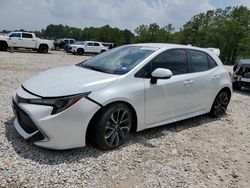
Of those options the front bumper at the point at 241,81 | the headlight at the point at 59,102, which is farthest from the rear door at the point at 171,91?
the front bumper at the point at 241,81

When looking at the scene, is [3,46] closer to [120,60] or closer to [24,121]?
[120,60]

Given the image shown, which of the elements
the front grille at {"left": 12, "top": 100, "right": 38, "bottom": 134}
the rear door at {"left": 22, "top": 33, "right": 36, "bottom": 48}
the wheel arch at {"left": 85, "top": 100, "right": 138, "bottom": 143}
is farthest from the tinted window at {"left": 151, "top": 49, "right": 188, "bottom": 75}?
the rear door at {"left": 22, "top": 33, "right": 36, "bottom": 48}

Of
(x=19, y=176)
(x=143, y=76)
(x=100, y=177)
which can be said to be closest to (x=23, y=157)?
(x=19, y=176)

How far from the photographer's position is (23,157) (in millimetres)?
3539

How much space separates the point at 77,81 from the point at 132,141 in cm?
132

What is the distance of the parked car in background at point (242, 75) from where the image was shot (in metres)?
9.47

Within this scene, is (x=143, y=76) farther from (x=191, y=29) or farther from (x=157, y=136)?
(x=191, y=29)

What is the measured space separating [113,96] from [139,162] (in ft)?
3.16

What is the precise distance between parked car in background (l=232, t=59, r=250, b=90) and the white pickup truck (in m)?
19.2

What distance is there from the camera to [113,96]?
3.79 meters

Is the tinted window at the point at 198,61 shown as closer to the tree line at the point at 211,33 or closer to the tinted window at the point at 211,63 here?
the tinted window at the point at 211,63

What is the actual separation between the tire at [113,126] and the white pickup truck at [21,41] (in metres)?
21.5

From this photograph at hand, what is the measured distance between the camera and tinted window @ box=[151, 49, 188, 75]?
457cm

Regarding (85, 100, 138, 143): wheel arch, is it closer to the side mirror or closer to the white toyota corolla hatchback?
the white toyota corolla hatchback
